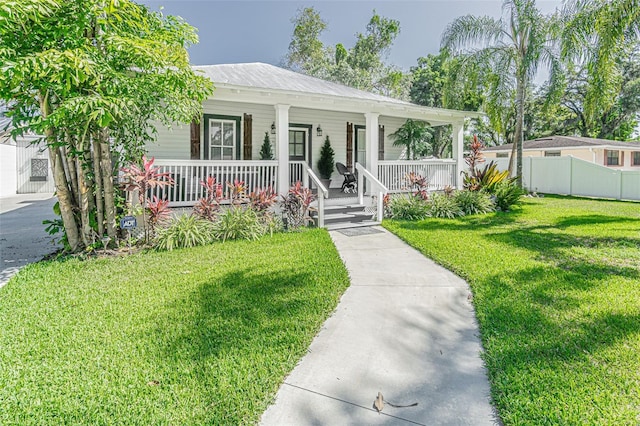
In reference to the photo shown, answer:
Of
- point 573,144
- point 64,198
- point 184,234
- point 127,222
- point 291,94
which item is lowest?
point 184,234

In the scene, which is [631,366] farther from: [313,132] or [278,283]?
[313,132]

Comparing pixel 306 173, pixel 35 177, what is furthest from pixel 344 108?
pixel 35 177

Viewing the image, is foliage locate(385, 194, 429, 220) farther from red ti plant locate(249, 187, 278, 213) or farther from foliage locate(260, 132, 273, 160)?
foliage locate(260, 132, 273, 160)

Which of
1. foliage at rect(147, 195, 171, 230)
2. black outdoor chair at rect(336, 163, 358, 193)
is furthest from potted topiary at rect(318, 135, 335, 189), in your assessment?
foliage at rect(147, 195, 171, 230)

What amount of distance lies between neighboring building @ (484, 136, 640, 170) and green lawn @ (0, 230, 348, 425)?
23.3 metres

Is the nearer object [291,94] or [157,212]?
[157,212]

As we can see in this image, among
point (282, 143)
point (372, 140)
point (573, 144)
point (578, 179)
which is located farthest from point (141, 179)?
point (573, 144)

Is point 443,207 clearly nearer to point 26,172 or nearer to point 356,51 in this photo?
point 26,172

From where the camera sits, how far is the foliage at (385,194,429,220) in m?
9.91

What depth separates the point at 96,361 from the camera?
2951 millimetres

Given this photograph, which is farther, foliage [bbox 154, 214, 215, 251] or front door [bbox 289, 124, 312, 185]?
front door [bbox 289, 124, 312, 185]

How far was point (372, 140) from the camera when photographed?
10.2 metres

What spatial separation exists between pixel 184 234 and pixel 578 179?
1792cm

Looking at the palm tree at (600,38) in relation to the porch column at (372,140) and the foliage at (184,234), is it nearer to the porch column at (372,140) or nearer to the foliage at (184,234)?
the porch column at (372,140)
